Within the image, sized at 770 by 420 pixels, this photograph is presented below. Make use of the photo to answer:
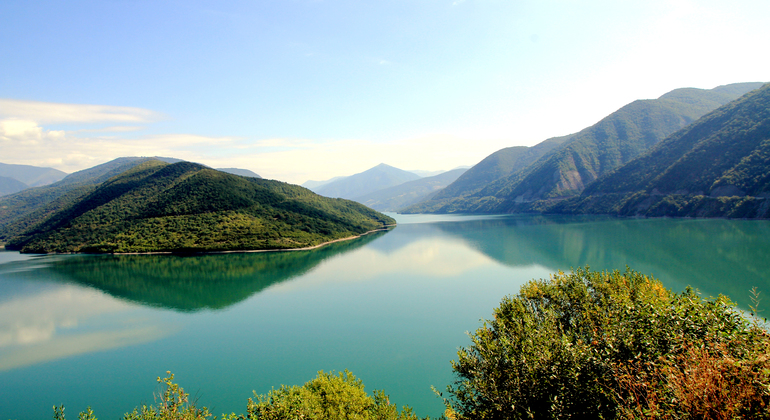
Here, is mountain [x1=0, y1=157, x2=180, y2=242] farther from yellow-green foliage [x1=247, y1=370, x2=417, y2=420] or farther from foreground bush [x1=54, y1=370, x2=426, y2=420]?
yellow-green foliage [x1=247, y1=370, x2=417, y2=420]

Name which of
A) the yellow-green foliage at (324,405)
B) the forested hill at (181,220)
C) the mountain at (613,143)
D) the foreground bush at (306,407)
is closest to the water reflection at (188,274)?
the forested hill at (181,220)

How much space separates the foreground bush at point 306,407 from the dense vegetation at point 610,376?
44 mm

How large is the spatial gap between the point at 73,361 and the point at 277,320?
1499 centimetres

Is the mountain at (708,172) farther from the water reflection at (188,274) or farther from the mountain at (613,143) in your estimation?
the water reflection at (188,274)

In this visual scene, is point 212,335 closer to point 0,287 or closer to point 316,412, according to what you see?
point 316,412

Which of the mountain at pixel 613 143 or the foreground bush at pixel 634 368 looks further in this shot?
the mountain at pixel 613 143

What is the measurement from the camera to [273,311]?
34750mm

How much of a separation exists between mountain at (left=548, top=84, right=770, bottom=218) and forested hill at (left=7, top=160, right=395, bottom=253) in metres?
96.0

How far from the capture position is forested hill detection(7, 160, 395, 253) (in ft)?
254

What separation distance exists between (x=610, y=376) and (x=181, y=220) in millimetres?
94711

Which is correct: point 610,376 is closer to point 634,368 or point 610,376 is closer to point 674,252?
point 634,368

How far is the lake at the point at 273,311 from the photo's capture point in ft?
67.6

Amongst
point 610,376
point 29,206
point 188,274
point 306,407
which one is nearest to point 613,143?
point 188,274

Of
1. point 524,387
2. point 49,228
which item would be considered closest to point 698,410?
point 524,387
